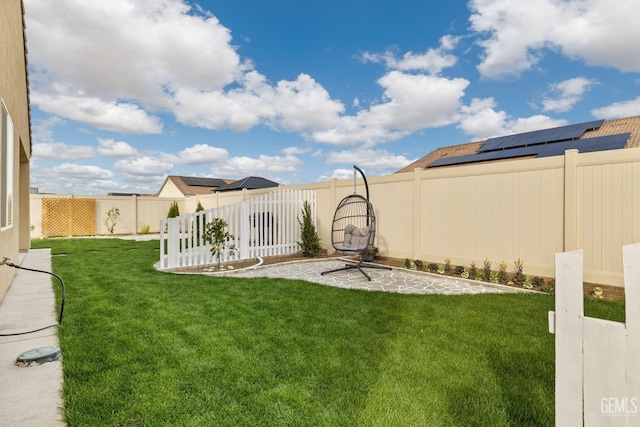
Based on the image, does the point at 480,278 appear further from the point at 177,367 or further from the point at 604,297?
the point at 177,367

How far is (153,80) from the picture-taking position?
10.3 m

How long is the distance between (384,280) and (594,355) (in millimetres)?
4405

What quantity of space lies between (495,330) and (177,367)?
2.69 metres

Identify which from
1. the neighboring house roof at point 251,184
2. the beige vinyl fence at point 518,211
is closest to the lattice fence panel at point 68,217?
the neighboring house roof at point 251,184

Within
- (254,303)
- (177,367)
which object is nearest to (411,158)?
(254,303)

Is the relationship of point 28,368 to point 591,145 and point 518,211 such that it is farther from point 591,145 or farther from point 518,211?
point 591,145

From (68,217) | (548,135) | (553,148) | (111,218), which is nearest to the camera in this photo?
(553,148)

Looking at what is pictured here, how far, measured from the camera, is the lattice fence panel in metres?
14.0

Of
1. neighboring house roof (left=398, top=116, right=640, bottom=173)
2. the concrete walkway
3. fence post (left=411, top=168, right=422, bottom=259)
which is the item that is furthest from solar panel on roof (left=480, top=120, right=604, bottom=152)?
the concrete walkway

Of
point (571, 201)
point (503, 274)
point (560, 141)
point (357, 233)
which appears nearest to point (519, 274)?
point (503, 274)

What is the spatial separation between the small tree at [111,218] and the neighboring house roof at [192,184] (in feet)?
28.8

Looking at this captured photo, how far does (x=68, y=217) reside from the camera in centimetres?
1438

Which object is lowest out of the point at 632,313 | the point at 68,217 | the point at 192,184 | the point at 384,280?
the point at 384,280

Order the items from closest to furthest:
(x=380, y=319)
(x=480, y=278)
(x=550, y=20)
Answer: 1. (x=380, y=319)
2. (x=480, y=278)
3. (x=550, y=20)
